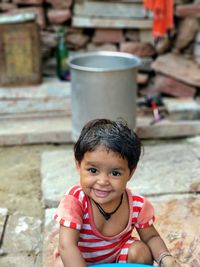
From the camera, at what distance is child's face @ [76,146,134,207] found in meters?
1.54

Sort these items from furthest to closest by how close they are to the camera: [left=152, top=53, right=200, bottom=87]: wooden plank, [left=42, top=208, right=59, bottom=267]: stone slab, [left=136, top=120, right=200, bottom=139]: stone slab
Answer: [left=152, top=53, right=200, bottom=87]: wooden plank → [left=136, top=120, right=200, bottom=139]: stone slab → [left=42, top=208, right=59, bottom=267]: stone slab

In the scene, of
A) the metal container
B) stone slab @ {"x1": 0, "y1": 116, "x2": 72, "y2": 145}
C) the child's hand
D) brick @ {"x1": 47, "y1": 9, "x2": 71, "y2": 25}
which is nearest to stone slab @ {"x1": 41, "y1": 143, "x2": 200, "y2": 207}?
stone slab @ {"x1": 0, "y1": 116, "x2": 72, "y2": 145}

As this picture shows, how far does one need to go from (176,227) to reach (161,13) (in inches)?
78.9

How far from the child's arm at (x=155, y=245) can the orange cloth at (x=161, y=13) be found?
238cm

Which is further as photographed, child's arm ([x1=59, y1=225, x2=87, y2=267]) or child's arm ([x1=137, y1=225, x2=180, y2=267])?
child's arm ([x1=137, y1=225, x2=180, y2=267])

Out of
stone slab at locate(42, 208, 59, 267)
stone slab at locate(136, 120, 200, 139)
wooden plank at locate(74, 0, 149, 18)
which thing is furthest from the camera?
wooden plank at locate(74, 0, 149, 18)

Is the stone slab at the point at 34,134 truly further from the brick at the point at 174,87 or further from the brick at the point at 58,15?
the brick at the point at 58,15

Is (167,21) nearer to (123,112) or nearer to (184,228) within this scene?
(123,112)

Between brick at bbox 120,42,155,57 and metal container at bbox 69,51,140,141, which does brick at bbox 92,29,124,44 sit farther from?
metal container at bbox 69,51,140,141

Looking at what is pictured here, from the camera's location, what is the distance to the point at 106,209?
169 centimetres

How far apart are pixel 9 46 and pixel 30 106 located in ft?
1.81

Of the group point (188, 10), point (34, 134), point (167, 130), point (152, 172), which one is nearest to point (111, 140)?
point (152, 172)

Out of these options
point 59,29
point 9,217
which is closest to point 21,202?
point 9,217

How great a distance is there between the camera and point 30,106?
4.10 meters
